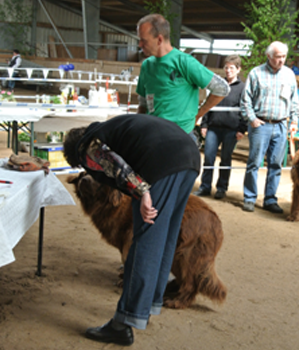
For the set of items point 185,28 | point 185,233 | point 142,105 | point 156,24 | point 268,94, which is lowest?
→ point 185,233

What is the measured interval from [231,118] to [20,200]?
140 inches

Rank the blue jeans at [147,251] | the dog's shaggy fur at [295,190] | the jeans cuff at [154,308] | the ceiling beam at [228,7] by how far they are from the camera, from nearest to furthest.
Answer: the blue jeans at [147,251], the jeans cuff at [154,308], the dog's shaggy fur at [295,190], the ceiling beam at [228,7]

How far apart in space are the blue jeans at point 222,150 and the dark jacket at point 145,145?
3.48 metres

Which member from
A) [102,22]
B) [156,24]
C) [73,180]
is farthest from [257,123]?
[102,22]

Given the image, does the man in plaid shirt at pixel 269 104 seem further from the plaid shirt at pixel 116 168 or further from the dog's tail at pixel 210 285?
the plaid shirt at pixel 116 168

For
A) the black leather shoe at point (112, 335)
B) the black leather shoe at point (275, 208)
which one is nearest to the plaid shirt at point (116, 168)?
the black leather shoe at point (112, 335)

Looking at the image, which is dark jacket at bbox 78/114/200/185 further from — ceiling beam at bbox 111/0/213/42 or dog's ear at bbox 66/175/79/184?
ceiling beam at bbox 111/0/213/42

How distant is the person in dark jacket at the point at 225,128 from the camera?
521cm

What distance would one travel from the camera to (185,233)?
2500 mm

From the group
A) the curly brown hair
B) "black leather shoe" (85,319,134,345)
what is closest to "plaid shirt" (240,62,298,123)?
the curly brown hair

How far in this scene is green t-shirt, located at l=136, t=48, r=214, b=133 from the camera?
2.62 meters

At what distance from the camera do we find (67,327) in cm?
236

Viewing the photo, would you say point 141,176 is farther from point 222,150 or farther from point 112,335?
point 222,150

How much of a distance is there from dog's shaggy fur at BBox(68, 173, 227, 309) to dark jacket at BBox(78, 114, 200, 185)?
0.60 metres
